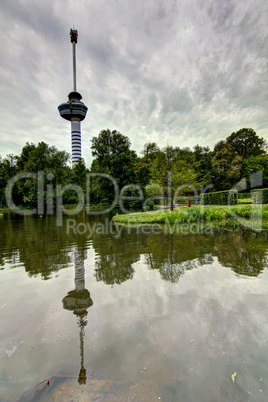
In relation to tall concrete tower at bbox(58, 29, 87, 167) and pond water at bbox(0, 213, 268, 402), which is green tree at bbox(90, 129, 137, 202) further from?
tall concrete tower at bbox(58, 29, 87, 167)

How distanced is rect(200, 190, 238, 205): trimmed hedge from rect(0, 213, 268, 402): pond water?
72.5 feet

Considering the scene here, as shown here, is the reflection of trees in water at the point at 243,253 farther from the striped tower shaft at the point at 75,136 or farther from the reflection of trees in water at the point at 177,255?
the striped tower shaft at the point at 75,136

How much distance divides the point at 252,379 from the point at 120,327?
217 centimetres

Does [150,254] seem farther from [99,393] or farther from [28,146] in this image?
[28,146]

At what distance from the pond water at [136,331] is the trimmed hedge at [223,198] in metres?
22.1

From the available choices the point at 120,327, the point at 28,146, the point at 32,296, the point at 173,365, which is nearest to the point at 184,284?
the point at 120,327

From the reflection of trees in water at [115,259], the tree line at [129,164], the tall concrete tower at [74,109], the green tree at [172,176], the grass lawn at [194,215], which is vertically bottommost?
the reflection of trees in water at [115,259]

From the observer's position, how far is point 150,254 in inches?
330

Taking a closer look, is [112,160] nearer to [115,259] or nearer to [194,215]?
[194,215]

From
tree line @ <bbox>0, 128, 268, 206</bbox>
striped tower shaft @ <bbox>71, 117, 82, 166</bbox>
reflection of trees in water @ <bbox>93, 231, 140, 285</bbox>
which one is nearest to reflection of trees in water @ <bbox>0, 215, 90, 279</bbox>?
reflection of trees in water @ <bbox>93, 231, 140, 285</bbox>

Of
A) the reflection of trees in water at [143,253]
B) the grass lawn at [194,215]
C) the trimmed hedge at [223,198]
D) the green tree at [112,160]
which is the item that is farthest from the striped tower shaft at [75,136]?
the reflection of trees in water at [143,253]

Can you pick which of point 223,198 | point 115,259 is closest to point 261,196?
point 223,198

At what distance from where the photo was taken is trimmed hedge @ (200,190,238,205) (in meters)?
27.2

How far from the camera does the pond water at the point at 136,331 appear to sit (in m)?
2.54
